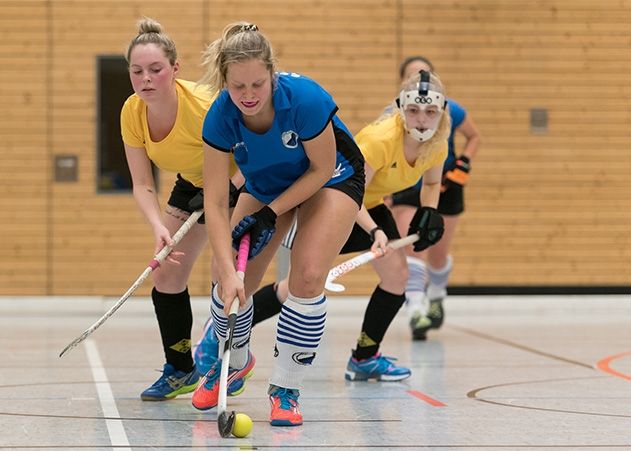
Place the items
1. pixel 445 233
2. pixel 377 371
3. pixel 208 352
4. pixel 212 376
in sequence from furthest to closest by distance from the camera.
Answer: pixel 445 233, pixel 377 371, pixel 208 352, pixel 212 376

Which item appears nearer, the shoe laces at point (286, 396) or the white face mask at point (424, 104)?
the shoe laces at point (286, 396)

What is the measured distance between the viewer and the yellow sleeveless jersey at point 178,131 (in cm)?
416

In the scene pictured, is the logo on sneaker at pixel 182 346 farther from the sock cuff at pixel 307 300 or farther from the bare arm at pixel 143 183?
the sock cuff at pixel 307 300

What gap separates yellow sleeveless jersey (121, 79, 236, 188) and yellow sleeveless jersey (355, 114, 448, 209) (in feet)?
3.36

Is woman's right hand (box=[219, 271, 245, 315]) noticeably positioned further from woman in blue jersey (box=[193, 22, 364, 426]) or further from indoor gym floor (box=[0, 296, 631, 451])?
indoor gym floor (box=[0, 296, 631, 451])

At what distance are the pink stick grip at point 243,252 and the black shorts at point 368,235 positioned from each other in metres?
1.29

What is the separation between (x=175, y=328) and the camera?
4371mm

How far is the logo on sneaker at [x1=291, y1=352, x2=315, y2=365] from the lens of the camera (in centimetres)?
374

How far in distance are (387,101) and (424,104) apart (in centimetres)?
542

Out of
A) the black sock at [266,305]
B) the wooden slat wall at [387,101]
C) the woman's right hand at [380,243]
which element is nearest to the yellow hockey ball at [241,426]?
the woman's right hand at [380,243]

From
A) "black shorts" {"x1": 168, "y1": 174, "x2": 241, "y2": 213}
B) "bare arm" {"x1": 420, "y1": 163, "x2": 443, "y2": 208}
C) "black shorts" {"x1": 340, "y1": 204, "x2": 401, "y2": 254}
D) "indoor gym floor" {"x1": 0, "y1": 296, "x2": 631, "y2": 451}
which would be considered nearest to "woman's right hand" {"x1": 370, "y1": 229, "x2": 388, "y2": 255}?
"black shorts" {"x1": 340, "y1": 204, "x2": 401, "y2": 254}

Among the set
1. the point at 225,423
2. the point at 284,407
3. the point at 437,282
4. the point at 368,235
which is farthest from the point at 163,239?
the point at 437,282

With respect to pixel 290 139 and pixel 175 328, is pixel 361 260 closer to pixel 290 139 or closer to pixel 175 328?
pixel 175 328

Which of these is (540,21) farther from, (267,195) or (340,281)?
(267,195)
